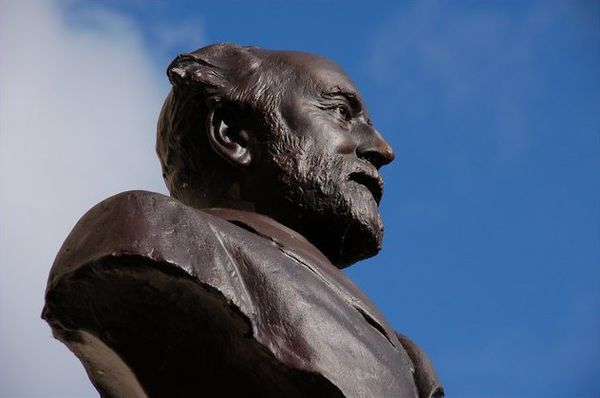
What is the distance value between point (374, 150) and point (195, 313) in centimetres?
120

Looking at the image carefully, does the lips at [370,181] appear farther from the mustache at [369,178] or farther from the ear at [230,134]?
the ear at [230,134]

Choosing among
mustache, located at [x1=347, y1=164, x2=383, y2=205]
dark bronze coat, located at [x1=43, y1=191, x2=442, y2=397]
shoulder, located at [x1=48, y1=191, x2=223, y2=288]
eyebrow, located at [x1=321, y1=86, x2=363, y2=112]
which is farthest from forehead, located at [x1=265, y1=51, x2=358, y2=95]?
shoulder, located at [x1=48, y1=191, x2=223, y2=288]

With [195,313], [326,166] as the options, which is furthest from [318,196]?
[195,313]

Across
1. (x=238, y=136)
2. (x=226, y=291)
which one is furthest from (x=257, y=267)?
(x=238, y=136)

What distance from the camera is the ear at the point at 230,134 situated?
470 cm

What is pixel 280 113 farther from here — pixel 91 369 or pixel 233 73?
pixel 91 369

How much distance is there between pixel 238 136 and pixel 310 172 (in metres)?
0.29

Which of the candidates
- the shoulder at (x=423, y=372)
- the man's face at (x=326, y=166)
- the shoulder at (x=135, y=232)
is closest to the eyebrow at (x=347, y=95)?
the man's face at (x=326, y=166)

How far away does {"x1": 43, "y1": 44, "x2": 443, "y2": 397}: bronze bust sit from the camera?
388 cm

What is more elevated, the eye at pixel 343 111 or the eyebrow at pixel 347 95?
the eyebrow at pixel 347 95

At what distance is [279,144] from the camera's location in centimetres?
468

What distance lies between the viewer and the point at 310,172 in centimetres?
466

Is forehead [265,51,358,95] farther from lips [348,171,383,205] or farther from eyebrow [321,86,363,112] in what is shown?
lips [348,171,383,205]

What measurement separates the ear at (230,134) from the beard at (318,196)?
0.09 m
